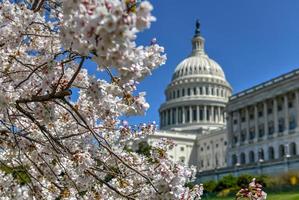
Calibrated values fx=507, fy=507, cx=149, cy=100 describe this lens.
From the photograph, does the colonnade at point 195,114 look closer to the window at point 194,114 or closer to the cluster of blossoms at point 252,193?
A: the window at point 194,114

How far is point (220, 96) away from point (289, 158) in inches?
3110

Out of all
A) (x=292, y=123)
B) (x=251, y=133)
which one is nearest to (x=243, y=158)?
(x=251, y=133)

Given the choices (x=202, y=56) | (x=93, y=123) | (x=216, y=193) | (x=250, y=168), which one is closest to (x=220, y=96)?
(x=202, y=56)

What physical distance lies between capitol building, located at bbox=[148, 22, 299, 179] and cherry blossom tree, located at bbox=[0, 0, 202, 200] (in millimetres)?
53085

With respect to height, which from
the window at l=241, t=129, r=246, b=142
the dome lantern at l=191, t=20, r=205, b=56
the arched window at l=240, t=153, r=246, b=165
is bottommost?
the arched window at l=240, t=153, r=246, b=165

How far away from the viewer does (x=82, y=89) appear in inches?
340

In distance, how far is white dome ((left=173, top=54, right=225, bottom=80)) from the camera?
14388cm

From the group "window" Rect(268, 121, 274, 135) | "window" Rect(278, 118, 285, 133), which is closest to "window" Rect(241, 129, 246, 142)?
"window" Rect(268, 121, 274, 135)

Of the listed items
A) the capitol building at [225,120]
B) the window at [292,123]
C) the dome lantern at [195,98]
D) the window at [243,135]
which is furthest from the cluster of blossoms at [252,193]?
the dome lantern at [195,98]

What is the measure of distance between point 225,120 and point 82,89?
129924 millimetres

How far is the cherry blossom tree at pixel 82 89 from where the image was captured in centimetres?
432

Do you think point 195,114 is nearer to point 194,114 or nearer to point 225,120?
point 194,114

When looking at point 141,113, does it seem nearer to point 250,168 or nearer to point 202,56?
point 250,168

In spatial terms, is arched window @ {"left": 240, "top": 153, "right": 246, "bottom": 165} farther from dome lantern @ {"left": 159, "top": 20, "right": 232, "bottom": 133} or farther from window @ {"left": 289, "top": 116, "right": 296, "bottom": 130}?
dome lantern @ {"left": 159, "top": 20, "right": 232, "bottom": 133}
